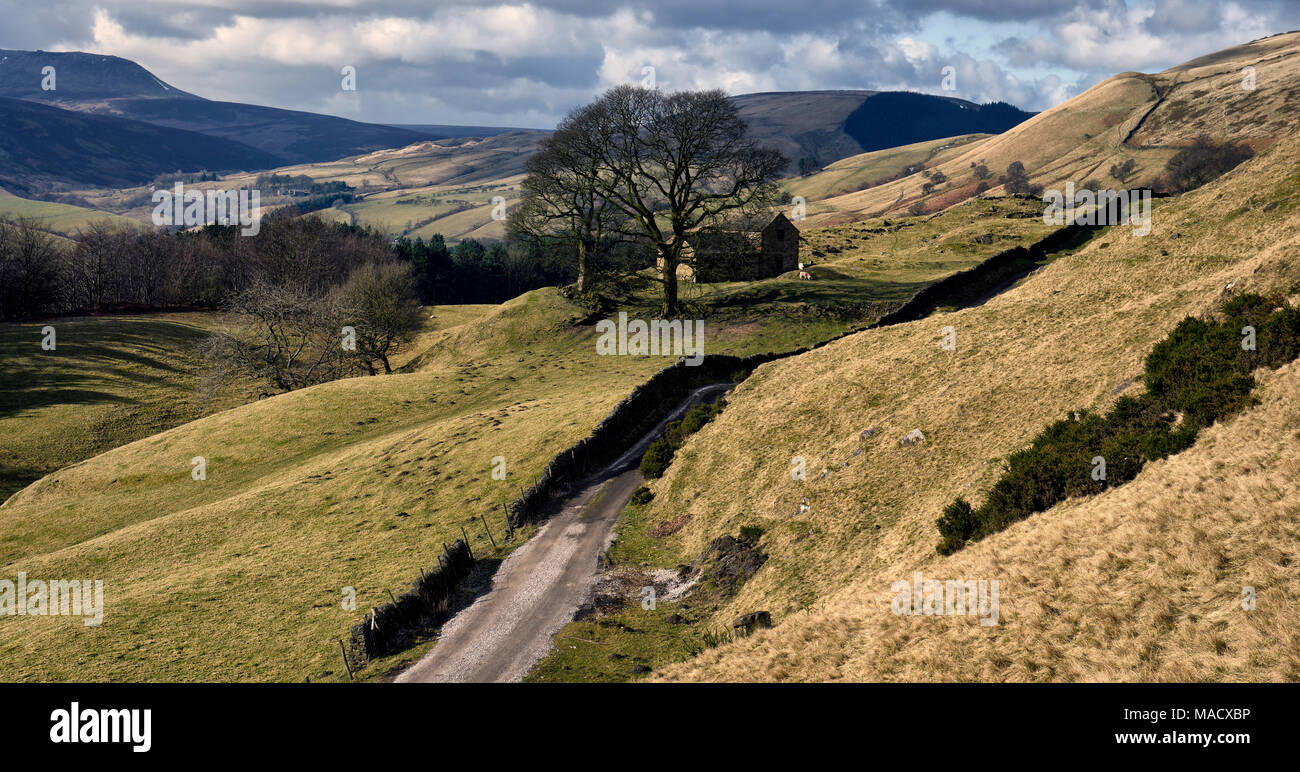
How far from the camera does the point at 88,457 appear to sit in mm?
66875

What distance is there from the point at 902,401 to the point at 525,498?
68.9 feet

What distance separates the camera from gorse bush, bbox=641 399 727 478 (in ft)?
139

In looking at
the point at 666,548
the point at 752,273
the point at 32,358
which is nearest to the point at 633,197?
the point at 752,273

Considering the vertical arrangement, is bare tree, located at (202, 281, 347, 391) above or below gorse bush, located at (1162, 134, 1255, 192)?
below

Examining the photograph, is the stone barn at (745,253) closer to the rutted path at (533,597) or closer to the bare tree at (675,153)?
the bare tree at (675,153)

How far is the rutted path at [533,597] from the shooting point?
82.1 feet

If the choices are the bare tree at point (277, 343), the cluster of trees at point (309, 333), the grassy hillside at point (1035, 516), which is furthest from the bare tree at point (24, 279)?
the grassy hillside at point (1035, 516)

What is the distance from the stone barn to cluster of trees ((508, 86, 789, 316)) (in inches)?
101

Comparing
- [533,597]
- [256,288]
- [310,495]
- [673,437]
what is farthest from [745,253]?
[256,288]

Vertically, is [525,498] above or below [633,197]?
below

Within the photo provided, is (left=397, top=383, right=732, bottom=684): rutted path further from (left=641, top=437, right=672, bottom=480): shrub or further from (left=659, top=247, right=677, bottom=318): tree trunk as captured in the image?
(left=659, top=247, right=677, bottom=318): tree trunk

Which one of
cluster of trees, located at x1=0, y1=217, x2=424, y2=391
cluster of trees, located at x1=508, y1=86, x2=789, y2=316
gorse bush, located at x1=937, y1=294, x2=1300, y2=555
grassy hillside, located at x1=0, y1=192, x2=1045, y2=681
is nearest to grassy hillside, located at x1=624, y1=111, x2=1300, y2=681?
gorse bush, located at x1=937, y1=294, x2=1300, y2=555

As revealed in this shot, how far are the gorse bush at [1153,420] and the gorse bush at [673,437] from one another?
20399 millimetres
